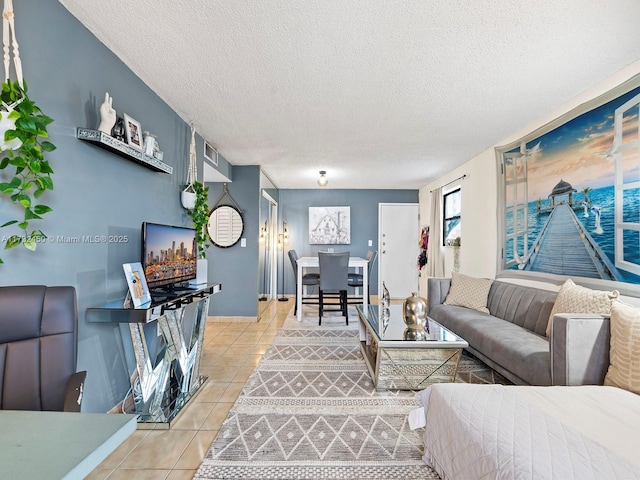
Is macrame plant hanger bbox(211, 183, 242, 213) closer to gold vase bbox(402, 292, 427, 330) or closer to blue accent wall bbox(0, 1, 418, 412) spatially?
blue accent wall bbox(0, 1, 418, 412)

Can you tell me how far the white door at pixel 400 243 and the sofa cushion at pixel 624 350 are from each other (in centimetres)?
468

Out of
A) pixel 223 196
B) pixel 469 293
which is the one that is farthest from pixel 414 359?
pixel 223 196

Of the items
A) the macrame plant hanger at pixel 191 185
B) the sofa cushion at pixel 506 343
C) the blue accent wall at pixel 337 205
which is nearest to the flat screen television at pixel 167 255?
the macrame plant hanger at pixel 191 185

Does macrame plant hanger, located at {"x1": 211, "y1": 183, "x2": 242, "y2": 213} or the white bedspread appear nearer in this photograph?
the white bedspread

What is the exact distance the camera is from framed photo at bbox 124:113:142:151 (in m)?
1.97

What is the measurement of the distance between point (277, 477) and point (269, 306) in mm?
4080

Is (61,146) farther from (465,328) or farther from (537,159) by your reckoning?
(537,159)

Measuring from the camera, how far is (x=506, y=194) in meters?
3.36

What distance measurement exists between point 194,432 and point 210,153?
118 inches

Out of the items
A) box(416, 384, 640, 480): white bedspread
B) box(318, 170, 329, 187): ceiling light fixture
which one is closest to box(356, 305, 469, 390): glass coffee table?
box(416, 384, 640, 480): white bedspread

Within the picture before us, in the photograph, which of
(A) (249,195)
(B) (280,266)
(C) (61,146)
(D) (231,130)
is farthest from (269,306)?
(C) (61,146)

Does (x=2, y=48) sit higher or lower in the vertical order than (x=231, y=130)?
lower

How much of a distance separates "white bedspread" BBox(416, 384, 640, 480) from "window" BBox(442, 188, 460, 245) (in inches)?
139

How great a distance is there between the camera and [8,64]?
48.4 inches
